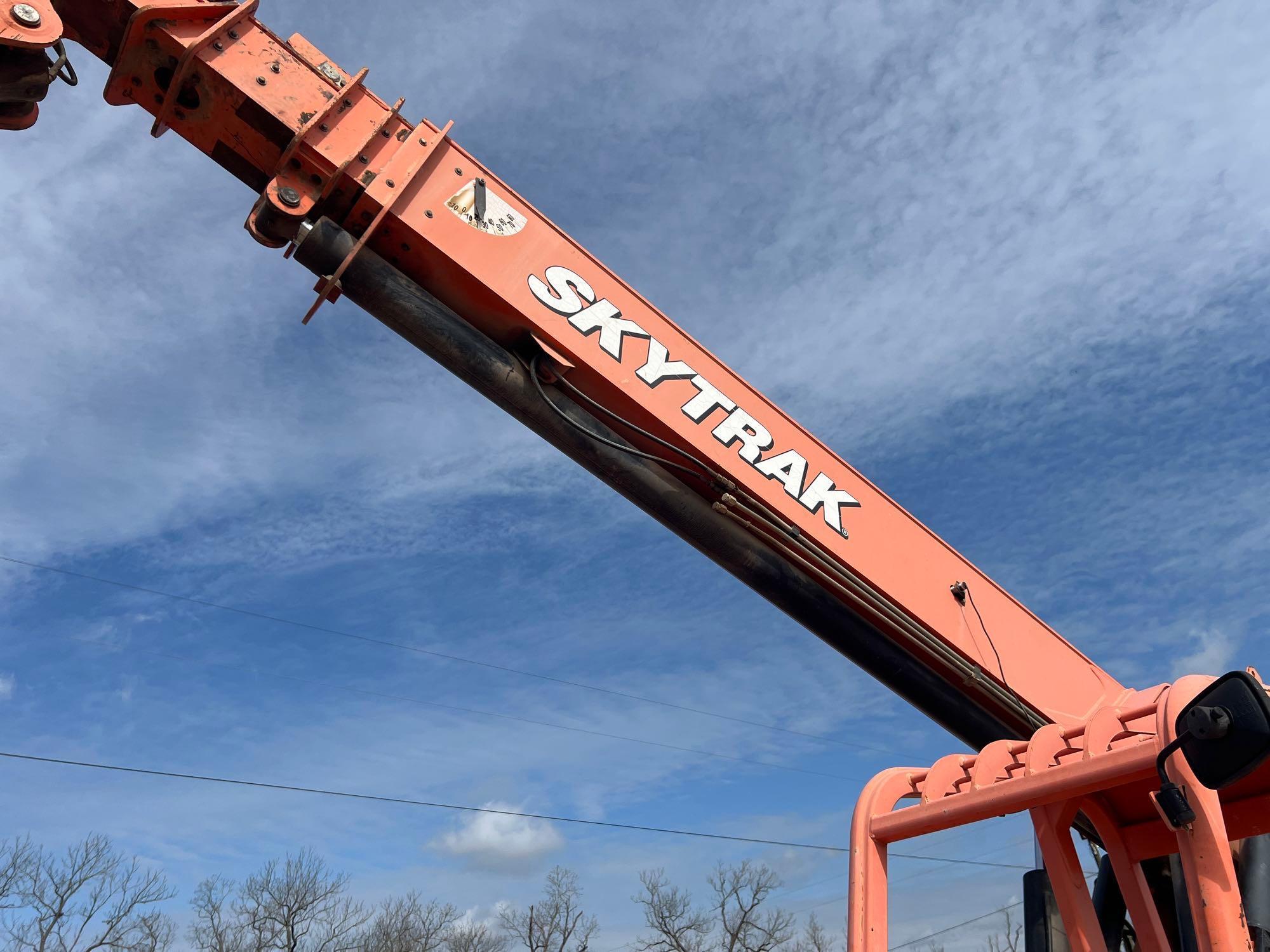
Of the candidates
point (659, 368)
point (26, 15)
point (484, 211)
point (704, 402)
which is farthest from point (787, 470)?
point (26, 15)

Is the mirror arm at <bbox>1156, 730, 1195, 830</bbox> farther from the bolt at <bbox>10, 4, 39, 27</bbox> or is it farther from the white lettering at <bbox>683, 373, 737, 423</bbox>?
the bolt at <bbox>10, 4, 39, 27</bbox>

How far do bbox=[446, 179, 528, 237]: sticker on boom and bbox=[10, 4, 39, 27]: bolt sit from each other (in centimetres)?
172

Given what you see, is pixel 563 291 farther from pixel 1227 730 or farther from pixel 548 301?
pixel 1227 730

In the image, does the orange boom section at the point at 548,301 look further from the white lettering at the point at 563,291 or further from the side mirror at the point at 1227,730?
the side mirror at the point at 1227,730

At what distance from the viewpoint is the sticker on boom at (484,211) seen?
4855mm

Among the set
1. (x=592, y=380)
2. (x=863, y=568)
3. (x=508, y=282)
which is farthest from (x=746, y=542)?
(x=508, y=282)

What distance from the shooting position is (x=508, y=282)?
189 inches

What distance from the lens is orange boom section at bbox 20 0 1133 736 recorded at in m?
4.55

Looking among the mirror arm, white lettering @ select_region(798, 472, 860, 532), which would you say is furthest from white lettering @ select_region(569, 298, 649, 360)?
the mirror arm

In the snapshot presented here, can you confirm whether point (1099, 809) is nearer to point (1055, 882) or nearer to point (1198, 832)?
point (1055, 882)

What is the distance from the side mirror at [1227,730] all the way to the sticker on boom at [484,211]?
3516 mm

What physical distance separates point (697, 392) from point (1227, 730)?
302 centimetres

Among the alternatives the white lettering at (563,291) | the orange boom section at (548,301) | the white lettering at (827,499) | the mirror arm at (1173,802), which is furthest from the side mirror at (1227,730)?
the white lettering at (563,291)

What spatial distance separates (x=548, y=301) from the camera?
192 inches
